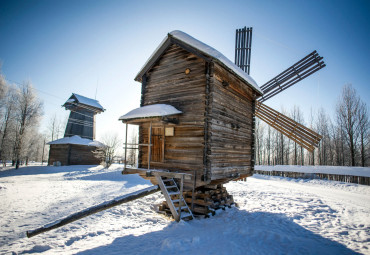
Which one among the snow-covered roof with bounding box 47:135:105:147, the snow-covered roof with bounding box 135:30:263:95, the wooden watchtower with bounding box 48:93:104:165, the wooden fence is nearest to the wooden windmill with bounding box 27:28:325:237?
the snow-covered roof with bounding box 135:30:263:95

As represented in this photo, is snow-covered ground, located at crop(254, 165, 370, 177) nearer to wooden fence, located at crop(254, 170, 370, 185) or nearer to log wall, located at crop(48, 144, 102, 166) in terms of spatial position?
wooden fence, located at crop(254, 170, 370, 185)

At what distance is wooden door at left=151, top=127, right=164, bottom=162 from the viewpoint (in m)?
9.38

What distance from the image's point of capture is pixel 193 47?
8.12 metres

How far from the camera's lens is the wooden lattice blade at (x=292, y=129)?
9.28 m

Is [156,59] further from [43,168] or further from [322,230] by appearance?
[43,168]

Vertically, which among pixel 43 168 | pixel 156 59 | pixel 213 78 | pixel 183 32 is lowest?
pixel 43 168

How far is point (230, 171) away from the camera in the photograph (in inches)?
368

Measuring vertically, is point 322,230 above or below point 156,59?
below

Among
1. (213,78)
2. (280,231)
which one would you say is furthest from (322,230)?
(213,78)

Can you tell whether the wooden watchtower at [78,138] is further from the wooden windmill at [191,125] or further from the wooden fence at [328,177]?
the wooden fence at [328,177]

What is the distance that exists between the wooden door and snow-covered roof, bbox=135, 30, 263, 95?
3.54m

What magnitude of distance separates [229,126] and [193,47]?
4.16 m

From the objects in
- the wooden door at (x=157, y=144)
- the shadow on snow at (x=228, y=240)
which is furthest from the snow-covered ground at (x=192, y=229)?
the wooden door at (x=157, y=144)

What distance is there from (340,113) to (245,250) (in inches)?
1111
